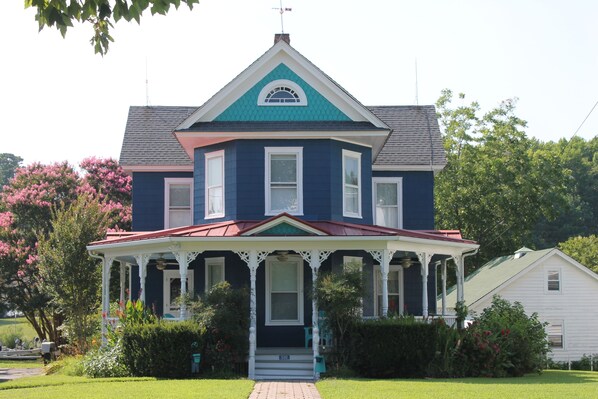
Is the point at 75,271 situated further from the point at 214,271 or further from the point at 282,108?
the point at 282,108

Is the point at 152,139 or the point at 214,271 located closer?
the point at 214,271

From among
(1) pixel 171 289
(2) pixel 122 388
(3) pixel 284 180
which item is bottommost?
(2) pixel 122 388

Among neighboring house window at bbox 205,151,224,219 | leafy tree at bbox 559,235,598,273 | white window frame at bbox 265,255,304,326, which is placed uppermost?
neighboring house window at bbox 205,151,224,219

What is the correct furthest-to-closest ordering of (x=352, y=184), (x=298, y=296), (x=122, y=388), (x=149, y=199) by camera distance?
(x=149, y=199)
(x=352, y=184)
(x=298, y=296)
(x=122, y=388)

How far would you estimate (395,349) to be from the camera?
20.7m

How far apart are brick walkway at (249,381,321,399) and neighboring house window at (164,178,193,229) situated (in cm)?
963

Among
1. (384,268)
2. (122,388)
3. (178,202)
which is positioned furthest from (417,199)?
(122,388)

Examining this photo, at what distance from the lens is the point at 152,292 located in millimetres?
28109

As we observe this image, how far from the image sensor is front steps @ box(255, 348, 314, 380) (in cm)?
2162

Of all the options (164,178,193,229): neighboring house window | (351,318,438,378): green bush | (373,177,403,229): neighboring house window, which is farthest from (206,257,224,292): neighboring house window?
(351,318,438,378): green bush

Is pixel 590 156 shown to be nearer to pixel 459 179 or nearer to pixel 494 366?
pixel 459 179

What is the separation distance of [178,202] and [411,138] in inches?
318

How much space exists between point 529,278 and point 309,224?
18.0 m

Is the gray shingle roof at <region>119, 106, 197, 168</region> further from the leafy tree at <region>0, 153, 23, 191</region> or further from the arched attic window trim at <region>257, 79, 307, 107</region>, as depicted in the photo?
the leafy tree at <region>0, 153, 23, 191</region>
